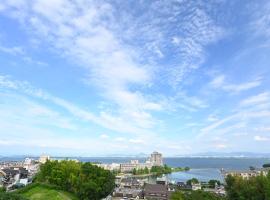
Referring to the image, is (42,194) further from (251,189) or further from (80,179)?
(251,189)

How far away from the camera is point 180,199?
111 feet

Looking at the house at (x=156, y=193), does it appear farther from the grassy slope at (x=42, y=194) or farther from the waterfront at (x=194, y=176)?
the waterfront at (x=194, y=176)

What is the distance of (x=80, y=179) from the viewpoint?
3950 cm

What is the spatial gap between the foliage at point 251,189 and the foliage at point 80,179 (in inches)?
739

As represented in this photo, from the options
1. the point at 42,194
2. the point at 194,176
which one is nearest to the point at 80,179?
the point at 42,194

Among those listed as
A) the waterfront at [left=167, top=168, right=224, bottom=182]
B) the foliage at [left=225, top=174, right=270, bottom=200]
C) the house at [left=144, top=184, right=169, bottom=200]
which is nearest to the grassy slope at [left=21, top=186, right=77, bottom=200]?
the foliage at [left=225, top=174, right=270, bottom=200]

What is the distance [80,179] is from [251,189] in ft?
77.5

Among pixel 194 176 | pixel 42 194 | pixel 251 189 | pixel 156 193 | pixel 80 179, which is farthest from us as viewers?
pixel 194 176

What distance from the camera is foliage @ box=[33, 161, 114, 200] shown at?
3834cm

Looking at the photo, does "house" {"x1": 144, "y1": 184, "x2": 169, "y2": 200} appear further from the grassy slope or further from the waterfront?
the waterfront

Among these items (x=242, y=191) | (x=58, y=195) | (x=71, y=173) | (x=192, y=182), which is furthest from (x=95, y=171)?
(x=192, y=182)

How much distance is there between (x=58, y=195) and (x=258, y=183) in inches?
1081

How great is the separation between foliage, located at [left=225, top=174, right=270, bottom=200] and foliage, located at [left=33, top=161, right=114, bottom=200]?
739 inches

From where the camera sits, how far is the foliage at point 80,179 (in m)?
38.3
